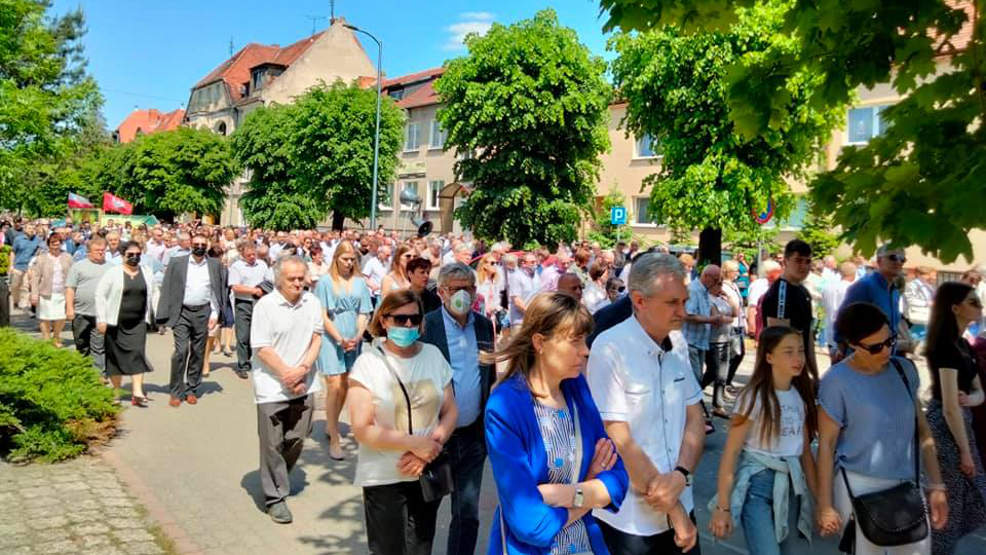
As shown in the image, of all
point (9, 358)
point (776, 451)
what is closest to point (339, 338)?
point (9, 358)

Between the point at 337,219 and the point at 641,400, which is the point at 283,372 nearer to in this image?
the point at 641,400

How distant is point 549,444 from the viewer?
286 cm

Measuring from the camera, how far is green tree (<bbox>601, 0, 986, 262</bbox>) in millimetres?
3264

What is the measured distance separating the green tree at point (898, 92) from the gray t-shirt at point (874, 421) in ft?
2.76

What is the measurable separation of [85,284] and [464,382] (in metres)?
6.78

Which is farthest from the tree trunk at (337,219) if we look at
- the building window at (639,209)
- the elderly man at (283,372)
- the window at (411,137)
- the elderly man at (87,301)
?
the elderly man at (283,372)

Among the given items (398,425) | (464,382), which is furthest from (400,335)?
(464,382)

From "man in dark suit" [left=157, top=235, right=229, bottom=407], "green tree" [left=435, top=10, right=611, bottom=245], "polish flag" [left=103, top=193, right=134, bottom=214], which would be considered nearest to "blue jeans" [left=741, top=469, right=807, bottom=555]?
"man in dark suit" [left=157, top=235, right=229, bottom=407]

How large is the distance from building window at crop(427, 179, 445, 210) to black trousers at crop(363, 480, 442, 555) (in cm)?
4353

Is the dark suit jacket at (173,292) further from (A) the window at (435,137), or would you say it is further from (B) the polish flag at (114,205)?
(B) the polish flag at (114,205)

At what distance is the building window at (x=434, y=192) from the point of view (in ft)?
155

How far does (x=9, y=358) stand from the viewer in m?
7.16

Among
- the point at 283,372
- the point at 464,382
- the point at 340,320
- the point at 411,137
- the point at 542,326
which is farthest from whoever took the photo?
the point at 411,137

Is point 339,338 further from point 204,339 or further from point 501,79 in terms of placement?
point 501,79
